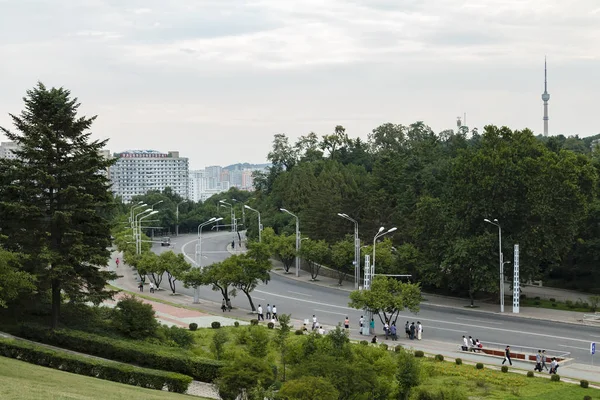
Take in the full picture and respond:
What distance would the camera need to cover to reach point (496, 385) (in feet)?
104

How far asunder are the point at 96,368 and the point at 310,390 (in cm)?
895

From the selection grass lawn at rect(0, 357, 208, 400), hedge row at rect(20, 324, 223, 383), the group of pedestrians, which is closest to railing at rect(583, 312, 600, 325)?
the group of pedestrians

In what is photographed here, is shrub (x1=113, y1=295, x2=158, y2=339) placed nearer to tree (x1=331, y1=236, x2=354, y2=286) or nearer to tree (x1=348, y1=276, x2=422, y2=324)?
tree (x1=348, y1=276, x2=422, y2=324)

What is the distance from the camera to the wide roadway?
41969 millimetres

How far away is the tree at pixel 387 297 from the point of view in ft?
139

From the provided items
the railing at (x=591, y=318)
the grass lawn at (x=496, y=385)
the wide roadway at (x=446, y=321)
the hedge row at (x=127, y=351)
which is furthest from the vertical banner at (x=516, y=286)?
the hedge row at (x=127, y=351)

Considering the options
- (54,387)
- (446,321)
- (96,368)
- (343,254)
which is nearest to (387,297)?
(446,321)

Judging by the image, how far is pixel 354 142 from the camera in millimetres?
123000

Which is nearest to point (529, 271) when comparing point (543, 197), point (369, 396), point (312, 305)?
point (543, 197)

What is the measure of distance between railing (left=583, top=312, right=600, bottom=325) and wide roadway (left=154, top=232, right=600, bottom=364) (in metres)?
1.17

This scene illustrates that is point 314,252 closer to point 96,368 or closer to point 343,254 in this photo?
point 343,254

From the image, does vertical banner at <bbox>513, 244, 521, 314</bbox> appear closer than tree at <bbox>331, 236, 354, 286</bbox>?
Yes

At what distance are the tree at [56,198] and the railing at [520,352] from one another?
18704 millimetres

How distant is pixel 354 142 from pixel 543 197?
72.6 m
